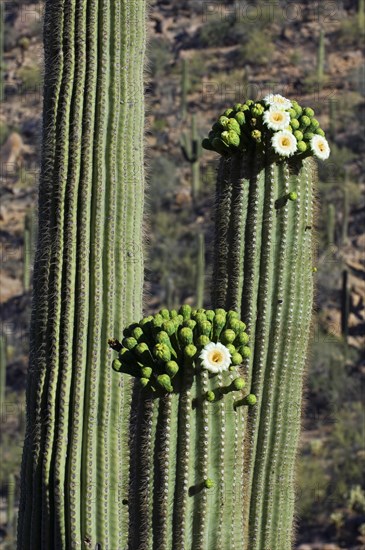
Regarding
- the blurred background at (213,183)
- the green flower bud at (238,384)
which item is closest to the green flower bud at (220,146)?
the green flower bud at (238,384)

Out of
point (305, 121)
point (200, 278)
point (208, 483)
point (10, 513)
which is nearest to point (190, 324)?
point (208, 483)

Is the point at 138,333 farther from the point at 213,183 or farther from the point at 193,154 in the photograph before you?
the point at 193,154

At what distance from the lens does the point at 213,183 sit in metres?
18.4

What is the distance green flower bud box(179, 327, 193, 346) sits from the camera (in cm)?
380

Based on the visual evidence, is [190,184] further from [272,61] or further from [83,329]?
[83,329]

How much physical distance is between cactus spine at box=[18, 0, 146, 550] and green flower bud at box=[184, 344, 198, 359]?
53.3 inches

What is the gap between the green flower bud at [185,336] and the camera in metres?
3.80

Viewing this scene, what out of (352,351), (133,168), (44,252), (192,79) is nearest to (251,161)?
(133,168)

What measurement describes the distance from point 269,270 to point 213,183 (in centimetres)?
1374

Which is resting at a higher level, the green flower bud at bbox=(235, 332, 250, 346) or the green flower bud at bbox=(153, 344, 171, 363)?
the green flower bud at bbox=(235, 332, 250, 346)

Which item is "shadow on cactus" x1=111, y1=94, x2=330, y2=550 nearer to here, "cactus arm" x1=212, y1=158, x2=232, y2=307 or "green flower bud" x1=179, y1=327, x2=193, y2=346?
"cactus arm" x1=212, y1=158, x2=232, y2=307

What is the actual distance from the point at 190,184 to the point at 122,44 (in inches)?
625

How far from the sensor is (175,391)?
3771mm

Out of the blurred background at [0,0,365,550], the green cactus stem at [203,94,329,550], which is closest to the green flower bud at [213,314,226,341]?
the green cactus stem at [203,94,329,550]
